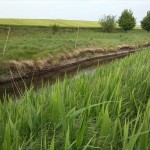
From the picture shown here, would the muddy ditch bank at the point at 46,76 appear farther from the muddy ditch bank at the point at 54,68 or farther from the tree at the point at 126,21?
the tree at the point at 126,21

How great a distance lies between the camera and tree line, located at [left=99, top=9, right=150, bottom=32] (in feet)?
157

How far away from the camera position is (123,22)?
50.5m

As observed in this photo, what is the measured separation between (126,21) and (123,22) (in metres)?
0.46

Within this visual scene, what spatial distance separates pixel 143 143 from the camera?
2777 millimetres

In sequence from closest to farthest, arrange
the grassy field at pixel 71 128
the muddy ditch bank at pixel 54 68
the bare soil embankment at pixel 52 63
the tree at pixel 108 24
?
the grassy field at pixel 71 128 → the muddy ditch bank at pixel 54 68 → the bare soil embankment at pixel 52 63 → the tree at pixel 108 24

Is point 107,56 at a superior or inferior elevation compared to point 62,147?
inferior

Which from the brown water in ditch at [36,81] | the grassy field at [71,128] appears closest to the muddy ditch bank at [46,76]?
the brown water in ditch at [36,81]

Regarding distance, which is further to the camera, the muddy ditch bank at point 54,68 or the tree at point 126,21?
the tree at point 126,21

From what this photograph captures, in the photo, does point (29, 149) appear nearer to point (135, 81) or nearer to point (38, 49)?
point (135, 81)

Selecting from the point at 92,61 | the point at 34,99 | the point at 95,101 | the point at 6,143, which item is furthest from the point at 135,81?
the point at 92,61

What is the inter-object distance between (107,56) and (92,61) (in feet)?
10.4

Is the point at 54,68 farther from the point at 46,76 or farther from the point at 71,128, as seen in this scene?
the point at 71,128

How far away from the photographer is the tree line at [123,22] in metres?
47.8

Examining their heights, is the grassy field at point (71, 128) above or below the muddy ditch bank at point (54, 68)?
above
